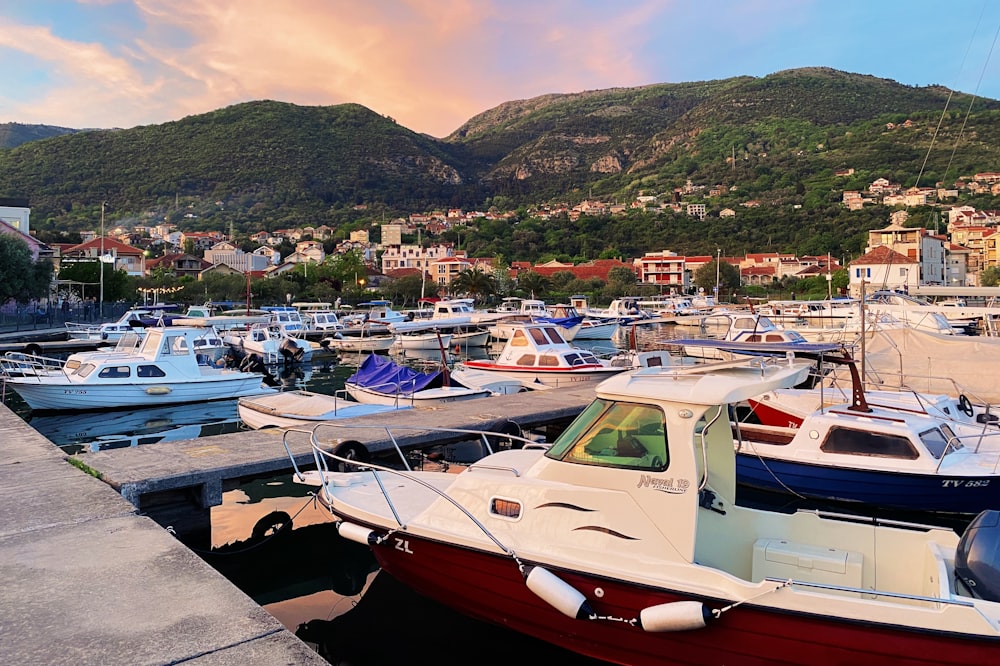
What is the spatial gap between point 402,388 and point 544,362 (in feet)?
20.4

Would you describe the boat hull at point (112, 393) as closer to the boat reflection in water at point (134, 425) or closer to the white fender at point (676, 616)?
the boat reflection in water at point (134, 425)

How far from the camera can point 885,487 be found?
37.5ft

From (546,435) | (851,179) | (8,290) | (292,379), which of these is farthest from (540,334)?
(851,179)

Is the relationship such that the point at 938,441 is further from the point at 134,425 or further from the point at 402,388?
the point at 134,425

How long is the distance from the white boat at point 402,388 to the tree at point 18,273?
4068cm

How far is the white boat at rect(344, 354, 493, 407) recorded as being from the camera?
18.3 metres

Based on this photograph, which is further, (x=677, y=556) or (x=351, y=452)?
(x=351, y=452)

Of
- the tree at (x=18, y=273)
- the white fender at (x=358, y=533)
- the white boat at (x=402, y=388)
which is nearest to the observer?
the white fender at (x=358, y=533)

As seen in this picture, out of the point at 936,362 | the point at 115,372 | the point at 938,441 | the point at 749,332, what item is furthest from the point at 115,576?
the point at 749,332

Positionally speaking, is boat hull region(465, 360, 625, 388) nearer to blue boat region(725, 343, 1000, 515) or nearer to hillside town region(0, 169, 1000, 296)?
blue boat region(725, 343, 1000, 515)

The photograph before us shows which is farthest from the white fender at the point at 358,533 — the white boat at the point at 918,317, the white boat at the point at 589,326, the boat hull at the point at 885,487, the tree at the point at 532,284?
the tree at the point at 532,284

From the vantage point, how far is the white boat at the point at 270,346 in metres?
36.3

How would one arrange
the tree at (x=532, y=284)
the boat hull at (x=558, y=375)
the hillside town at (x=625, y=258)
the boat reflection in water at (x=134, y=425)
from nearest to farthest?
the boat reflection in water at (x=134, y=425) < the boat hull at (x=558, y=375) < the hillside town at (x=625, y=258) < the tree at (x=532, y=284)

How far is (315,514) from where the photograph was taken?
11.7 meters
